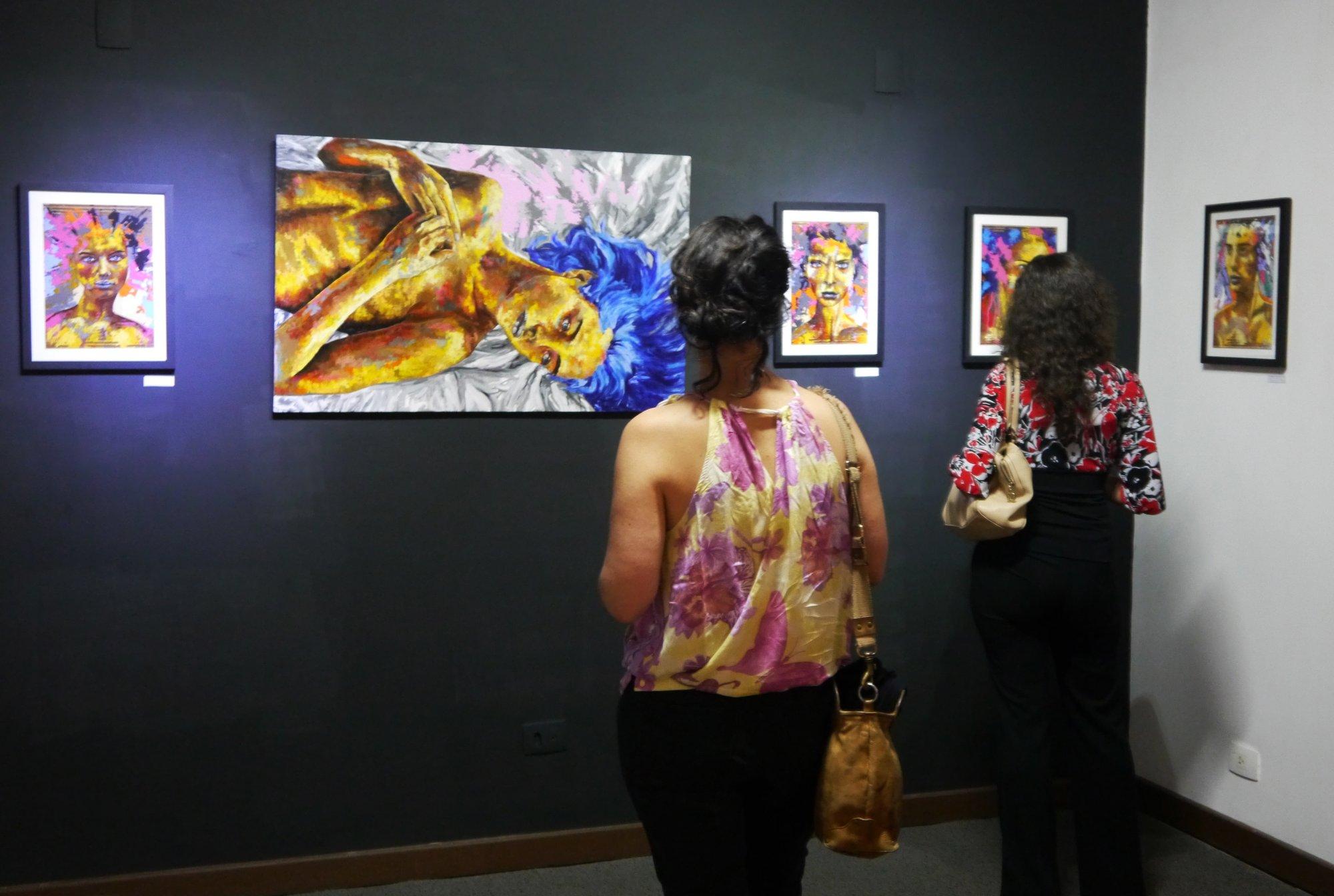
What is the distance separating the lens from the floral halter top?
5.55 feet

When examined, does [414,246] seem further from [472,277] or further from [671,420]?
[671,420]

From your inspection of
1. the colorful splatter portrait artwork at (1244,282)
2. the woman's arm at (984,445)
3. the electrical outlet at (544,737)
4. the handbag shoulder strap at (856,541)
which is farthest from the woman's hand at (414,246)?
the colorful splatter portrait artwork at (1244,282)

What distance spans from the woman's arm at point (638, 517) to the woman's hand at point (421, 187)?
1617mm

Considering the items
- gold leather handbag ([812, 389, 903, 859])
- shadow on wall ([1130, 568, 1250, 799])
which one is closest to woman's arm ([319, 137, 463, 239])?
gold leather handbag ([812, 389, 903, 859])

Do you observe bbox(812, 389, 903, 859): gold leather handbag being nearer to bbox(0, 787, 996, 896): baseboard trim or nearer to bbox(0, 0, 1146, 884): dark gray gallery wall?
bbox(0, 0, 1146, 884): dark gray gallery wall

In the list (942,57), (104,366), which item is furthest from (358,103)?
(942,57)

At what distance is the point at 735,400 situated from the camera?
5.75 feet

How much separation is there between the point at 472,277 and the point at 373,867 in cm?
171

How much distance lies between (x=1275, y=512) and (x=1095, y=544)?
812mm

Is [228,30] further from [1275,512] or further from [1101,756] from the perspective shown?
[1275,512]

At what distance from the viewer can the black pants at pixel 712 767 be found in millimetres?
1695

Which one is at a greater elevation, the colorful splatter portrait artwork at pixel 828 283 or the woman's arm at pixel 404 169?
the woman's arm at pixel 404 169

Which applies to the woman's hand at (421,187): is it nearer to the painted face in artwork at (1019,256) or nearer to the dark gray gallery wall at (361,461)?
the dark gray gallery wall at (361,461)

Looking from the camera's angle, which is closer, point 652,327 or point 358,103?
point 358,103
